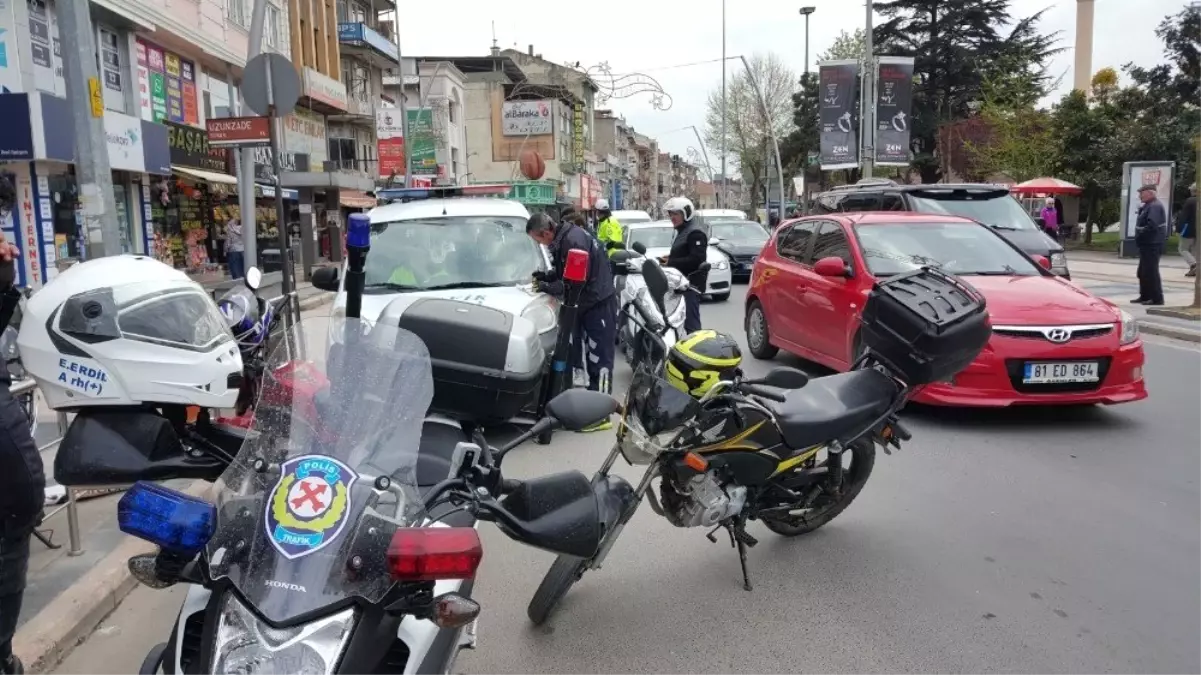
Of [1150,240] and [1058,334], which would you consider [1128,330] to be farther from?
[1150,240]

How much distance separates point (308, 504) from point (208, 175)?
842 inches

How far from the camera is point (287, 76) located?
7801 millimetres

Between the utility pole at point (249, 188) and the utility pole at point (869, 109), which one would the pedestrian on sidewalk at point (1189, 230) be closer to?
the utility pole at point (869, 109)

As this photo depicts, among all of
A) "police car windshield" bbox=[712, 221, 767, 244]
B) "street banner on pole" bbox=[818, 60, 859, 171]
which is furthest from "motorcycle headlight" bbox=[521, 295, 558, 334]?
"street banner on pole" bbox=[818, 60, 859, 171]

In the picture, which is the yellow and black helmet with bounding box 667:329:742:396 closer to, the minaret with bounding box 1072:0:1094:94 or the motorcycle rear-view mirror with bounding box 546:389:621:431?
the motorcycle rear-view mirror with bounding box 546:389:621:431

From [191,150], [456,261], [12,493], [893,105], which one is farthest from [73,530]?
[893,105]

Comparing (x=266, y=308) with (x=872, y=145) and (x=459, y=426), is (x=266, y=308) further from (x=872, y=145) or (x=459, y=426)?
(x=872, y=145)

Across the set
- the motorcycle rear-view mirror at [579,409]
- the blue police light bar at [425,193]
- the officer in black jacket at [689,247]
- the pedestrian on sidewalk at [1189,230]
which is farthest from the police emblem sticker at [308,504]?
the pedestrian on sidewalk at [1189,230]

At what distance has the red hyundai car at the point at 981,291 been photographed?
6215 millimetres

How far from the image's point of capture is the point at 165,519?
1.94 meters

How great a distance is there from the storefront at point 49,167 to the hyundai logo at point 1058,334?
11221mm

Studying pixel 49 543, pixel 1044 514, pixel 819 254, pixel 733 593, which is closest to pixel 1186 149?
pixel 819 254

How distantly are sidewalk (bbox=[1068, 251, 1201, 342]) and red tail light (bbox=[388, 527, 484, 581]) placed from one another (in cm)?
1079

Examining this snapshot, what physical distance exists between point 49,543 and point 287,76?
15.6 ft
